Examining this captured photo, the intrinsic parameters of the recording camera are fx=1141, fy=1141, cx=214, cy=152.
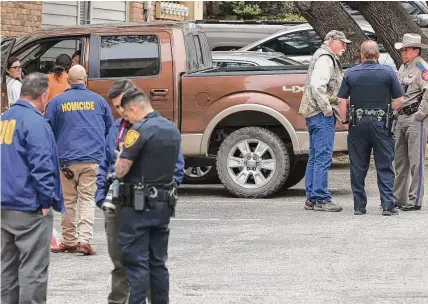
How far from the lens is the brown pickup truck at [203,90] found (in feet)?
44.4

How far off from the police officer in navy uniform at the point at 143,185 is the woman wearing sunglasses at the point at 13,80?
560cm

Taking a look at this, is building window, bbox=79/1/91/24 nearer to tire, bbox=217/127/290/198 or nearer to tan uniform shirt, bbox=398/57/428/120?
tire, bbox=217/127/290/198

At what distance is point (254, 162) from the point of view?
13711 mm

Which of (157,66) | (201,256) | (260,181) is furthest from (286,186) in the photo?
(201,256)

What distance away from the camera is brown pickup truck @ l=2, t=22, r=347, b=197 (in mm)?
13539

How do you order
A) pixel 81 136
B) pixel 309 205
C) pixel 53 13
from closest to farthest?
pixel 81 136 < pixel 309 205 < pixel 53 13

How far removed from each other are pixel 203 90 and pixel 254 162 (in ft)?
3.49

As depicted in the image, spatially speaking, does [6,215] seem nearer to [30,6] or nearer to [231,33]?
[30,6]

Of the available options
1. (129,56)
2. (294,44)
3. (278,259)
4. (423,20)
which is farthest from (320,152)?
(423,20)

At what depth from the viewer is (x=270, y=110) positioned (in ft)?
44.4

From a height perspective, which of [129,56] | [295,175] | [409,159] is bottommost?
[295,175]

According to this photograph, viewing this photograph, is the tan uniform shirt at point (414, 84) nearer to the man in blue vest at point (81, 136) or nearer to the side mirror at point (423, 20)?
the man in blue vest at point (81, 136)

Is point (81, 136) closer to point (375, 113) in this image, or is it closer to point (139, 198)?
point (139, 198)

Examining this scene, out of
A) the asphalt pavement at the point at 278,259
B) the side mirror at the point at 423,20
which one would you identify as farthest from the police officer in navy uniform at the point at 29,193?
the side mirror at the point at 423,20
